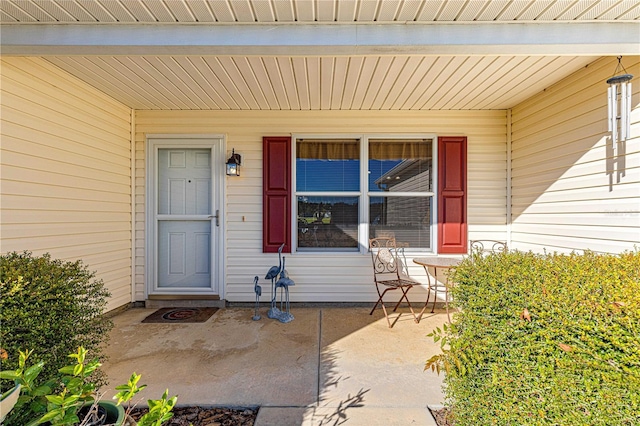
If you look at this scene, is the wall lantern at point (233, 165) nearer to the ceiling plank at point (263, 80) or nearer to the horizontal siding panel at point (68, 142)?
the ceiling plank at point (263, 80)

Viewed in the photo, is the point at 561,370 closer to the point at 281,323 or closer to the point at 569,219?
the point at 569,219

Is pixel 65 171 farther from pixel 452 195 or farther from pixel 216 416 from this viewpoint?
pixel 452 195

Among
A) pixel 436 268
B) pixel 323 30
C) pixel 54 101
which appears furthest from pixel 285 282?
pixel 54 101

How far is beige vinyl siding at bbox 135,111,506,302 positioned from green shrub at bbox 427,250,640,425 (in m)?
2.43

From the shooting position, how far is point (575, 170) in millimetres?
2852

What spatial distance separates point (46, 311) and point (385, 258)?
321cm

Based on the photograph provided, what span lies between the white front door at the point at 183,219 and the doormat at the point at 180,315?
256mm

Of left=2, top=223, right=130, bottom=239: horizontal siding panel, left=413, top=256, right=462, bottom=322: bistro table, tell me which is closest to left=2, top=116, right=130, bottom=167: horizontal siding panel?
left=2, top=223, right=130, bottom=239: horizontal siding panel

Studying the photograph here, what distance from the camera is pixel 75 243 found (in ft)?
10.1

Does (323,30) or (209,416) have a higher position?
(323,30)

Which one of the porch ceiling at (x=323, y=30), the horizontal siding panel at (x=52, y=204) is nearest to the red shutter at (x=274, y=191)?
the porch ceiling at (x=323, y=30)

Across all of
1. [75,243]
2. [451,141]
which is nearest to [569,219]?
[451,141]

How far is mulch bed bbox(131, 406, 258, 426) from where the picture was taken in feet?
5.75

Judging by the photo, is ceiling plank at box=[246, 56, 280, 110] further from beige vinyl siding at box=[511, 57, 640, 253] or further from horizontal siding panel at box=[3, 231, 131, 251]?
beige vinyl siding at box=[511, 57, 640, 253]
